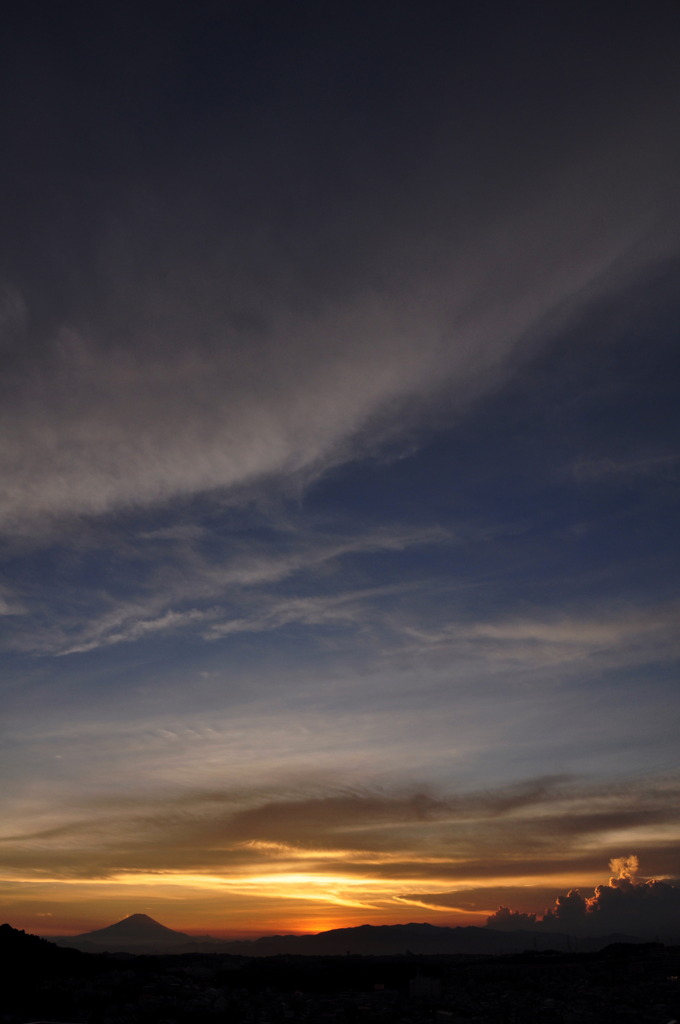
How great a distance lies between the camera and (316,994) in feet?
241

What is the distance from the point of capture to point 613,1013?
50344mm

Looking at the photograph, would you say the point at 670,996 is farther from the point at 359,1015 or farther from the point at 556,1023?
the point at 359,1015

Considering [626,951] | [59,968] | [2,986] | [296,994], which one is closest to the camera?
[2,986]

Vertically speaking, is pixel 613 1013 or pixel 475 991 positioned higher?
pixel 613 1013

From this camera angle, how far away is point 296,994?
70438mm

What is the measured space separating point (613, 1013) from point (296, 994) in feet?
110

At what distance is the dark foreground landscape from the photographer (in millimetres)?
50406

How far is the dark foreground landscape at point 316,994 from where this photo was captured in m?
50.4

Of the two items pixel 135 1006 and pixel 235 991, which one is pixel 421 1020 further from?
pixel 235 991

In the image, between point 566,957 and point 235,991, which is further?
point 566,957

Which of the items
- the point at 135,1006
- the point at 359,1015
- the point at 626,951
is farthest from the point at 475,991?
the point at 626,951

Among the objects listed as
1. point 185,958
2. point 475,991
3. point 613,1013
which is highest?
point 613,1013

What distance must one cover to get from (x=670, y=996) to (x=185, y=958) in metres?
128

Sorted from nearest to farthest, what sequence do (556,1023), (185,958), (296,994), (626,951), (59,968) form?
(556,1023)
(296,994)
(59,968)
(626,951)
(185,958)
